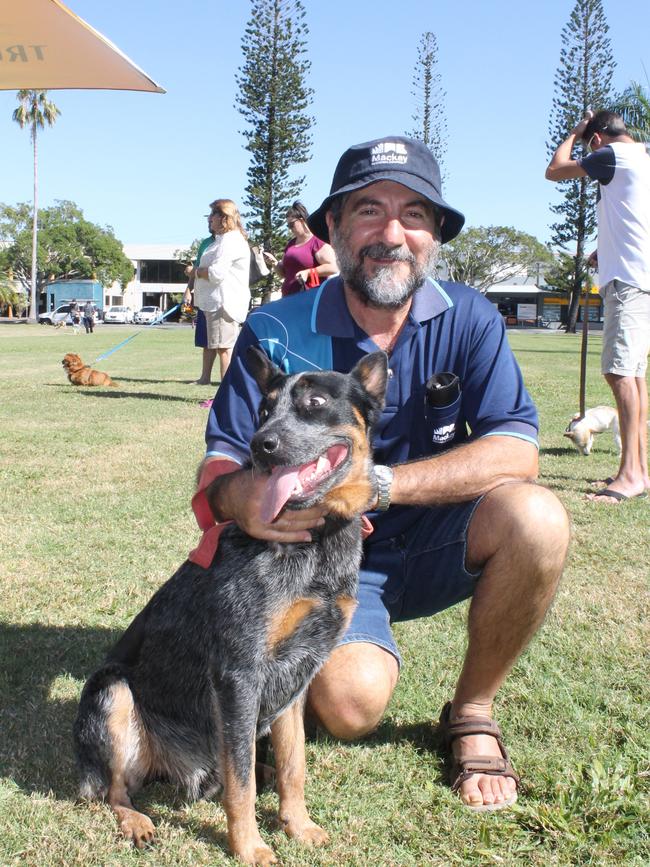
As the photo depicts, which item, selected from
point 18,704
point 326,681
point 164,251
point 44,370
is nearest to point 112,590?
point 18,704

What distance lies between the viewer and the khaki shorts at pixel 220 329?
33.8 feet

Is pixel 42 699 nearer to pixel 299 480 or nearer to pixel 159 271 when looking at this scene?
pixel 299 480

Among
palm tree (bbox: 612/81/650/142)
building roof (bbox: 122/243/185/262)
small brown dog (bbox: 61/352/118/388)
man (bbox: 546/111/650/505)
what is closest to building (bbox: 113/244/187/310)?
building roof (bbox: 122/243/185/262)

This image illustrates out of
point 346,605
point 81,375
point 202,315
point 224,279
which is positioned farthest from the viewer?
point 81,375

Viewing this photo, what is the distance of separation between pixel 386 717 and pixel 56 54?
3884 millimetres

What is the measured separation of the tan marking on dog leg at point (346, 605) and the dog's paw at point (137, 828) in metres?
0.83

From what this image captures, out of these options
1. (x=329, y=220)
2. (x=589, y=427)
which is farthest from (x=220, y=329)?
(x=329, y=220)

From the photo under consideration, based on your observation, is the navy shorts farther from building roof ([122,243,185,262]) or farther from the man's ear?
building roof ([122,243,185,262])

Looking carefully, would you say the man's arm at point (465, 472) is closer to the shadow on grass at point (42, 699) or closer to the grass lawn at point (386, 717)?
the grass lawn at point (386, 717)

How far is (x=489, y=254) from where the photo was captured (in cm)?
7056

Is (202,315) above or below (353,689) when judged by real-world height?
above

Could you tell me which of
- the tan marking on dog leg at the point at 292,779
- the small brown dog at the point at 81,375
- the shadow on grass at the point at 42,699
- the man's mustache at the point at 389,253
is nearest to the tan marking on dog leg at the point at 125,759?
the shadow on grass at the point at 42,699

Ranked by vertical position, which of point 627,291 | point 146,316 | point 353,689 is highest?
point 146,316

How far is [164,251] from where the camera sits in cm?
10500
